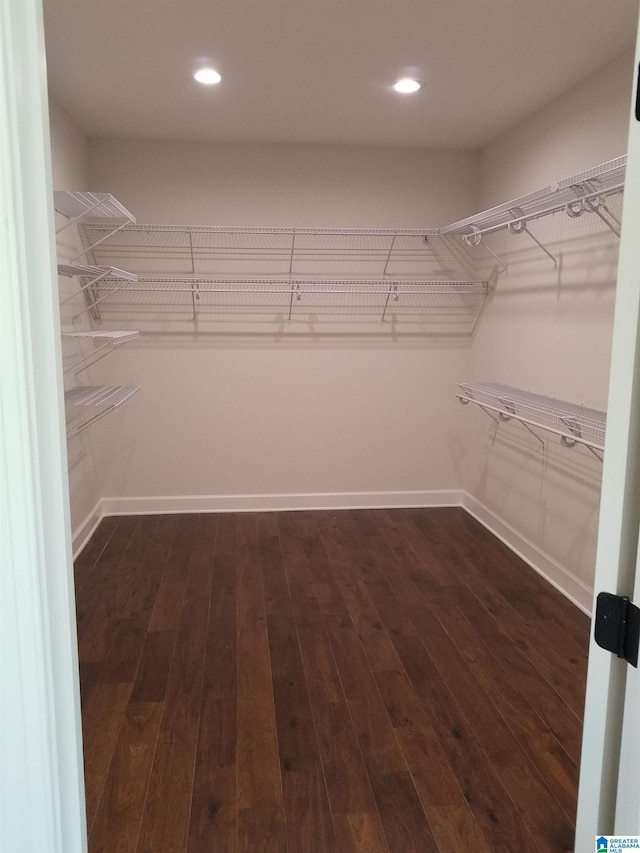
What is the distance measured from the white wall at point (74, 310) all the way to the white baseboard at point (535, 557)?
2451 mm

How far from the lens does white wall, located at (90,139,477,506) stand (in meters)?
4.12

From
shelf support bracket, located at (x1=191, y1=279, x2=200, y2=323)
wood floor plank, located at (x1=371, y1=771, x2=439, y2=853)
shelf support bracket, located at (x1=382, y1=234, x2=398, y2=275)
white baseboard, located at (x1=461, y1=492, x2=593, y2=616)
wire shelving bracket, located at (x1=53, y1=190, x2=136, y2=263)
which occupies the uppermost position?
wire shelving bracket, located at (x1=53, y1=190, x2=136, y2=263)

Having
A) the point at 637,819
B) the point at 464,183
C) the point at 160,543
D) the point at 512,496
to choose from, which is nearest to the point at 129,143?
the point at 464,183

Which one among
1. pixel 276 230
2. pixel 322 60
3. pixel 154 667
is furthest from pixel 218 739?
pixel 276 230

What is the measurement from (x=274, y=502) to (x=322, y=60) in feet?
8.86

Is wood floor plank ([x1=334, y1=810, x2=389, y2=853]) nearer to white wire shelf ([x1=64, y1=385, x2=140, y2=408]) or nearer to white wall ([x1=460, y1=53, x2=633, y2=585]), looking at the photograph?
white wall ([x1=460, y1=53, x2=633, y2=585])

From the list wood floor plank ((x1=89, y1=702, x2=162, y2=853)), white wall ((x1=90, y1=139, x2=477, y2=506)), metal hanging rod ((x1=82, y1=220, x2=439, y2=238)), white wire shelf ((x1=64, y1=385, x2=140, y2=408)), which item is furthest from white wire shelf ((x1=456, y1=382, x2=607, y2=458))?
white wire shelf ((x1=64, y1=385, x2=140, y2=408))

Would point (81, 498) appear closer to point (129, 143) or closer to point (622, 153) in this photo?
point (129, 143)

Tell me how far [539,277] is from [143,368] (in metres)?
2.45

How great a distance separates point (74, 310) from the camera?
372 cm

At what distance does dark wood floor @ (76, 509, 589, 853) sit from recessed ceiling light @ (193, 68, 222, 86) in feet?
7.79

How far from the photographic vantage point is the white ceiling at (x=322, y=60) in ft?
7.60

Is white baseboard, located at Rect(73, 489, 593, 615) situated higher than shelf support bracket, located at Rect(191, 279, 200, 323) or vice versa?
shelf support bracket, located at Rect(191, 279, 200, 323)

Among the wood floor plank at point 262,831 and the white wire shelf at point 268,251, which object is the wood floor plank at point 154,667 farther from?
the white wire shelf at point 268,251
